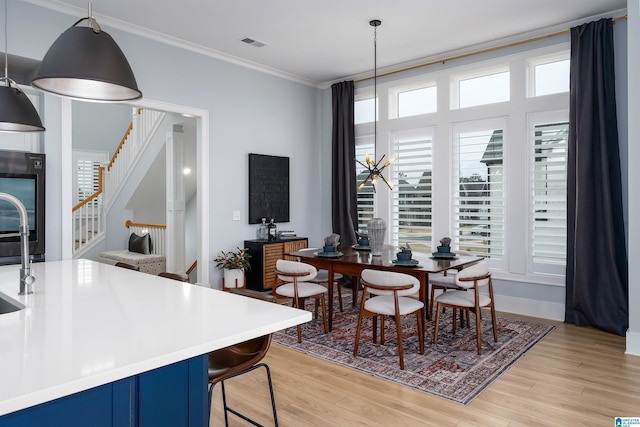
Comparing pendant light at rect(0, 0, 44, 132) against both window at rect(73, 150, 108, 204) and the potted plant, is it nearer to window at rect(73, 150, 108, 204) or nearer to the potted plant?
the potted plant

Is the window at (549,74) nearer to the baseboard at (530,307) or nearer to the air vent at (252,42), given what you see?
the baseboard at (530,307)

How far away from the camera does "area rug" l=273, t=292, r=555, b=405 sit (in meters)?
3.04

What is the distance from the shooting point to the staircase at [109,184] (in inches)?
269

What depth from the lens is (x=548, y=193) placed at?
473cm

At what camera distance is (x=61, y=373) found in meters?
1.07

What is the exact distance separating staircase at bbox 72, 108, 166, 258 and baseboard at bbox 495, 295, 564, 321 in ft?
17.5

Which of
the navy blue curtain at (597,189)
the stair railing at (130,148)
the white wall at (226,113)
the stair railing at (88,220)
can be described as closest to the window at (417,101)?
the white wall at (226,113)

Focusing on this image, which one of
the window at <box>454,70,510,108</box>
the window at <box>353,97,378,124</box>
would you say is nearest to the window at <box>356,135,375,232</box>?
the window at <box>353,97,378,124</box>

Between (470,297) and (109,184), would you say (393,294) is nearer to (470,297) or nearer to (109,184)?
(470,297)

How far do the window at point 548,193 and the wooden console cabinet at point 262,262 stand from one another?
121 inches

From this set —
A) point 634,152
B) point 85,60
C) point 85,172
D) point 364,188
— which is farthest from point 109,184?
point 634,152

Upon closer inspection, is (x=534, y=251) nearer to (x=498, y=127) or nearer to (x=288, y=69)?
(x=498, y=127)

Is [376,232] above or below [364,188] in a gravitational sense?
below

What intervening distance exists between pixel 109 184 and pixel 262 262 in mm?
3620
